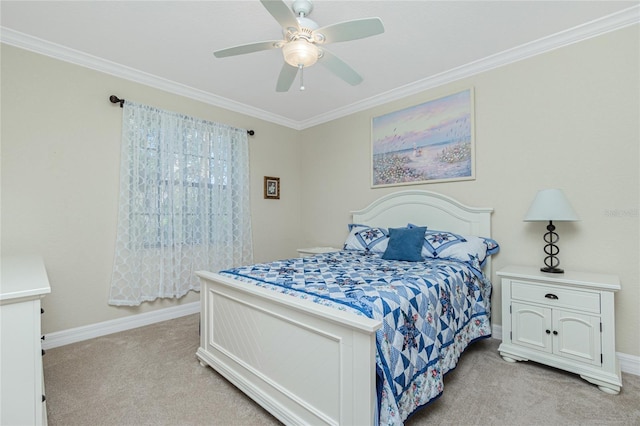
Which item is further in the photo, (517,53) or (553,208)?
(517,53)

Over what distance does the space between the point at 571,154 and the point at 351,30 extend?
2028 mm

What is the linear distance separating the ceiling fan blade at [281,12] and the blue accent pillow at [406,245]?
186cm

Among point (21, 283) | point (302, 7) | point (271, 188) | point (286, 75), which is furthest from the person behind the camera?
point (271, 188)

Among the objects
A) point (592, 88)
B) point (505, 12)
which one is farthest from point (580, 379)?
point (505, 12)

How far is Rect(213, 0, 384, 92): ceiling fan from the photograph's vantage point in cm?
161

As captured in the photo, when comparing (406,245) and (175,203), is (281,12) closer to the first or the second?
(406,245)

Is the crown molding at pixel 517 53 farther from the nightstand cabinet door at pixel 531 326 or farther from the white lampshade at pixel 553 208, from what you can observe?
the nightstand cabinet door at pixel 531 326

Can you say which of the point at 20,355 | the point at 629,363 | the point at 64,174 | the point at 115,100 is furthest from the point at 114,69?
the point at 629,363

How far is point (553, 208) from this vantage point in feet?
7.07

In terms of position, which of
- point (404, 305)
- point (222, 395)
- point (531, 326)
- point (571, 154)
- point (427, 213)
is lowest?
point (222, 395)

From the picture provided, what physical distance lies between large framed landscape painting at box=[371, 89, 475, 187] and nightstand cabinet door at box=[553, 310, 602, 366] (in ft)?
4.58

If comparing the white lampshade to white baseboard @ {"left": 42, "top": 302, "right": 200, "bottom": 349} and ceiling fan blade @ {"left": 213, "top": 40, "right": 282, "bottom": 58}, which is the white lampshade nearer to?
ceiling fan blade @ {"left": 213, "top": 40, "right": 282, "bottom": 58}

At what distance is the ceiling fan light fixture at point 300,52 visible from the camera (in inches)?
73.1

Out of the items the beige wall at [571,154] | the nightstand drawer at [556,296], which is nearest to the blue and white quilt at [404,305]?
the nightstand drawer at [556,296]
